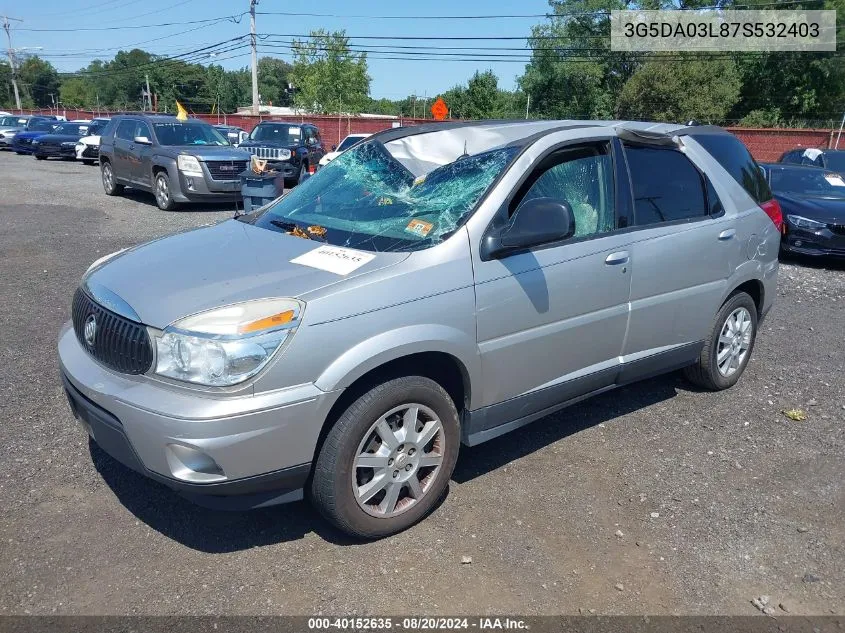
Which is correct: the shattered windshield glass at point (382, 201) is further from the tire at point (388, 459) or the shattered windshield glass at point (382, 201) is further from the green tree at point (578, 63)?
the green tree at point (578, 63)

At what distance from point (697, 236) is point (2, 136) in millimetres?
34883

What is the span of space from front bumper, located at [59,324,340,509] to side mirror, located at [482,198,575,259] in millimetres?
1110

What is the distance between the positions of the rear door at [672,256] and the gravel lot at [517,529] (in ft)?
2.03

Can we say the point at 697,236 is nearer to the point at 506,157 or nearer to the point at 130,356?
the point at 506,157

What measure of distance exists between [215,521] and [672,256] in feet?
10.1

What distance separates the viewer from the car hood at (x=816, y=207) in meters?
9.86

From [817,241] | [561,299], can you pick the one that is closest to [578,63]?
[817,241]

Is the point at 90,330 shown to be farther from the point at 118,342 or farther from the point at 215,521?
the point at 215,521

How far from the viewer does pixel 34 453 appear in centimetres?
396

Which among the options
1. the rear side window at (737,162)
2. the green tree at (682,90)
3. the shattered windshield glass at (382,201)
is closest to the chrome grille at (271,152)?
the shattered windshield glass at (382,201)

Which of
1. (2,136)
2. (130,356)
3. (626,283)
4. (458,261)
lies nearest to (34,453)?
(130,356)

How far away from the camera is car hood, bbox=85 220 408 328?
117 inches

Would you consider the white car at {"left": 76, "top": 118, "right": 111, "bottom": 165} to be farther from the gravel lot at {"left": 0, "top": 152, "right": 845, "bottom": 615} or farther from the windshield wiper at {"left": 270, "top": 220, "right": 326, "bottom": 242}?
the windshield wiper at {"left": 270, "top": 220, "right": 326, "bottom": 242}

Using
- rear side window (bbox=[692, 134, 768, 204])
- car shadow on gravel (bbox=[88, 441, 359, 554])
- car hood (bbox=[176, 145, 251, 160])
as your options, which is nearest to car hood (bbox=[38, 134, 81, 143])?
car hood (bbox=[176, 145, 251, 160])
